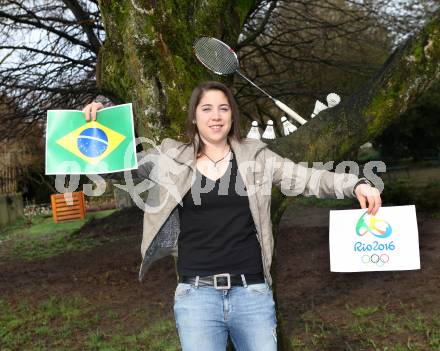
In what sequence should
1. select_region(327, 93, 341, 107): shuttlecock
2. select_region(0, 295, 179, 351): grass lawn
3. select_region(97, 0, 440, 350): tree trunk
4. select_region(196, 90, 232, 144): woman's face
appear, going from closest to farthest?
1. select_region(196, 90, 232, 144): woman's face
2. select_region(97, 0, 440, 350): tree trunk
3. select_region(327, 93, 341, 107): shuttlecock
4. select_region(0, 295, 179, 351): grass lawn

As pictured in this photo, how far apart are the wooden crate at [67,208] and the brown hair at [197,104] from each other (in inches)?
730

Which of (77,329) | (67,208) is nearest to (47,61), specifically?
(77,329)

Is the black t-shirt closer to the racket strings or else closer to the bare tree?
the racket strings

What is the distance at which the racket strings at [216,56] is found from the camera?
3785 mm

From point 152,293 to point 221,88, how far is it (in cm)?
500

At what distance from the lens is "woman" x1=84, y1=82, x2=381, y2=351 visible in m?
2.48

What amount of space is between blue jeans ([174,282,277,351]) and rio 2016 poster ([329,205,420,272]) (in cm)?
53

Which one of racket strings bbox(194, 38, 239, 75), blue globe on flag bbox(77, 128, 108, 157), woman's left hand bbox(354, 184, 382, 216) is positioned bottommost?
woman's left hand bbox(354, 184, 382, 216)

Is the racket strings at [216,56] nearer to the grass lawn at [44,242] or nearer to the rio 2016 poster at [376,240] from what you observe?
the rio 2016 poster at [376,240]

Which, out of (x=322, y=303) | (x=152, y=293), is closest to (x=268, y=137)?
(x=322, y=303)

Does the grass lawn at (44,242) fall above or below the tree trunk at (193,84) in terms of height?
below

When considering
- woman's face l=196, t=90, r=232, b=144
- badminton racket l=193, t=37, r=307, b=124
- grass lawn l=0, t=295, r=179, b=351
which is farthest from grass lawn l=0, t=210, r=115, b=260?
woman's face l=196, t=90, r=232, b=144

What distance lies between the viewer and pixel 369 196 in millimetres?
2545

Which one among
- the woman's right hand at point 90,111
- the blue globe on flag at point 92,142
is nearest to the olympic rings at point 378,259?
the blue globe on flag at point 92,142
